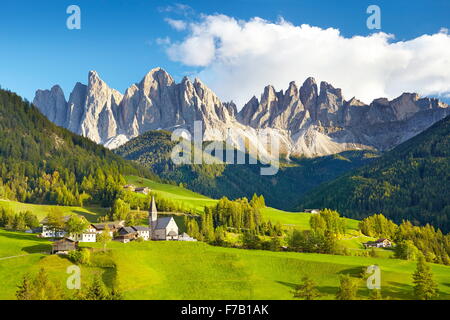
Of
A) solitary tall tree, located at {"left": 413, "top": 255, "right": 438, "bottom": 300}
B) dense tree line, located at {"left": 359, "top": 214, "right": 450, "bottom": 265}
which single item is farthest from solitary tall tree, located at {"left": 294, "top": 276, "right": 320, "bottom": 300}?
dense tree line, located at {"left": 359, "top": 214, "right": 450, "bottom": 265}

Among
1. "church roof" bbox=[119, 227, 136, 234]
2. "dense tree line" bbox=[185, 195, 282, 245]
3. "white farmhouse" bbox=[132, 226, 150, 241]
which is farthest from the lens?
"dense tree line" bbox=[185, 195, 282, 245]

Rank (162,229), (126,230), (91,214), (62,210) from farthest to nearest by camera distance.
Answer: (91,214) → (62,210) → (162,229) → (126,230)

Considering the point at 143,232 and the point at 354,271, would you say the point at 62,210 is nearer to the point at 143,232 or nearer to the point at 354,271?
the point at 143,232

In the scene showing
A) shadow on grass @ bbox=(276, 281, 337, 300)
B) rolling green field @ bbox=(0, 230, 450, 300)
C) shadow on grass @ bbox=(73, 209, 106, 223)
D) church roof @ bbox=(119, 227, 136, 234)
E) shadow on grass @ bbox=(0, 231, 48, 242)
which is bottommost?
shadow on grass @ bbox=(276, 281, 337, 300)

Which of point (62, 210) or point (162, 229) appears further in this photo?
point (62, 210)

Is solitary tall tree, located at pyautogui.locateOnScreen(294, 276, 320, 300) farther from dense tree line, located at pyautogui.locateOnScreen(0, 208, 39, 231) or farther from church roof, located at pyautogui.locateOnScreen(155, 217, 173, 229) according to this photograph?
dense tree line, located at pyautogui.locateOnScreen(0, 208, 39, 231)

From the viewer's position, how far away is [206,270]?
3893 inches

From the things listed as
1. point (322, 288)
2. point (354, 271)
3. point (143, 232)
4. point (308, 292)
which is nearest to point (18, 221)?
point (143, 232)

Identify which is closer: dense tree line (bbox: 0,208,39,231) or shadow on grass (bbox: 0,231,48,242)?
shadow on grass (bbox: 0,231,48,242)

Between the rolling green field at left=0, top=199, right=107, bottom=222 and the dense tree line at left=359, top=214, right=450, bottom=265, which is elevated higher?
the rolling green field at left=0, top=199, right=107, bottom=222

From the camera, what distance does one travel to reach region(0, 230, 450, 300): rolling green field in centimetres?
8488

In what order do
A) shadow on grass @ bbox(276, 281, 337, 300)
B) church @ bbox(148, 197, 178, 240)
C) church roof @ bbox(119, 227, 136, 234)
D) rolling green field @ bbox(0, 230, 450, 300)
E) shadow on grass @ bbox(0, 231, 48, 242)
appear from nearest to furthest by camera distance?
rolling green field @ bbox(0, 230, 450, 300)
shadow on grass @ bbox(276, 281, 337, 300)
shadow on grass @ bbox(0, 231, 48, 242)
church roof @ bbox(119, 227, 136, 234)
church @ bbox(148, 197, 178, 240)
